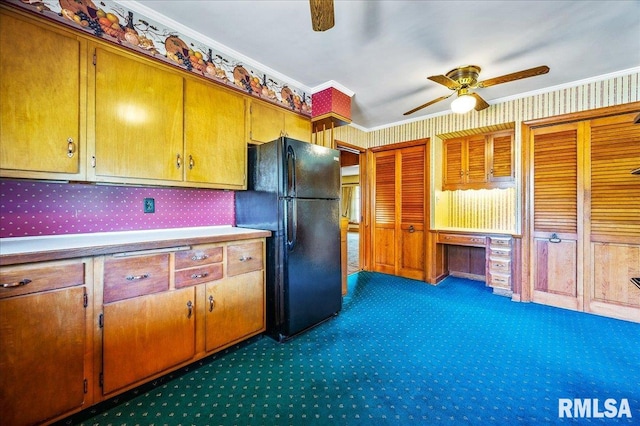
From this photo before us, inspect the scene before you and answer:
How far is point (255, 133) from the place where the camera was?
9.01 feet

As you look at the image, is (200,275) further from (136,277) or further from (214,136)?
(214,136)

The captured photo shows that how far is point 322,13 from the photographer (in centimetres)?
142

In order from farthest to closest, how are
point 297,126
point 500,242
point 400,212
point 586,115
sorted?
point 400,212 → point 500,242 → point 297,126 → point 586,115

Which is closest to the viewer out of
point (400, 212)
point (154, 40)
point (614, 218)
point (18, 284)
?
point (18, 284)

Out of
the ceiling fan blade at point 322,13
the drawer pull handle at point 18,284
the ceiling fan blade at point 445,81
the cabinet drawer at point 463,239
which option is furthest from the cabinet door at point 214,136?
the cabinet drawer at point 463,239

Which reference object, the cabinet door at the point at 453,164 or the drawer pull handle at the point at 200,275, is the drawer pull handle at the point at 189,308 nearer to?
the drawer pull handle at the point at 200,275

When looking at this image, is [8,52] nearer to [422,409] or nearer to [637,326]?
[422,409]

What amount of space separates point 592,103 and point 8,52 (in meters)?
5.06

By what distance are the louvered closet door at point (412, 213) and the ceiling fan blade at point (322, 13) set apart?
330cm

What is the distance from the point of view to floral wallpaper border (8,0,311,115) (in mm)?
1682

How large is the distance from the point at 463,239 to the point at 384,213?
1.34m

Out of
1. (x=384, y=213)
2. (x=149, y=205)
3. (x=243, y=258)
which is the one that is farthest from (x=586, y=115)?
(x=149, y=205)

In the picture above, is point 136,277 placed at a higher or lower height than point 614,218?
lower

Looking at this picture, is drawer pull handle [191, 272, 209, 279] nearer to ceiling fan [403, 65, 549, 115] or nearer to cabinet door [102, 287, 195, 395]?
cabinet door [102, 287, 195, 395]
